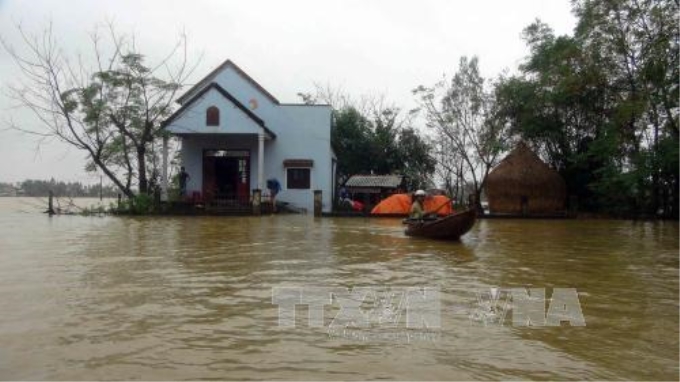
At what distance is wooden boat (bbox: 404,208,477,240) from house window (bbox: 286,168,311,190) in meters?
13.5

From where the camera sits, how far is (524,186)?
87.0 feet

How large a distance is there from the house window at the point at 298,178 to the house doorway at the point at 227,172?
5.75 ft

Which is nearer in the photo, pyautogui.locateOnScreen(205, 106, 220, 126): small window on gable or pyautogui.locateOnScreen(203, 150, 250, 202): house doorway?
pyautogui.locateOnScreen(205, 106, 220, 126): small window on gable

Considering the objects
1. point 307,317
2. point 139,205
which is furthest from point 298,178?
point 307,317

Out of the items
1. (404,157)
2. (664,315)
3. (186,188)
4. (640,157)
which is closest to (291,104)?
(186,188)

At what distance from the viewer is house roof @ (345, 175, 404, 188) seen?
102 ft

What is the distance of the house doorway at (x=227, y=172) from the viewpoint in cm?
2548

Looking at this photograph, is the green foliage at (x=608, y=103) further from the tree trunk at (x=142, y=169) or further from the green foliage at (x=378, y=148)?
the tree trunk at (x=142, y=169)

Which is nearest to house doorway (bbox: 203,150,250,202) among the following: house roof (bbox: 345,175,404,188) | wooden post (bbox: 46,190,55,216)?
wooden post (bbox: 46,190,55,216)

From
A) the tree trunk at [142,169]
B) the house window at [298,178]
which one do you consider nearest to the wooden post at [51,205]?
the tree trunk at [142,169]

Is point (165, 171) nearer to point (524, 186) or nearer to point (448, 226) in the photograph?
point (448, 226)

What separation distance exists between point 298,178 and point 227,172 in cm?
311

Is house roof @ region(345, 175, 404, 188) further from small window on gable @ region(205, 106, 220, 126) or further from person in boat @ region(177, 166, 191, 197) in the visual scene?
small window on gable @ region(205, 106, 220, 126)

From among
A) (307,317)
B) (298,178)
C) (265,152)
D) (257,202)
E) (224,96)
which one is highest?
(224,96)
